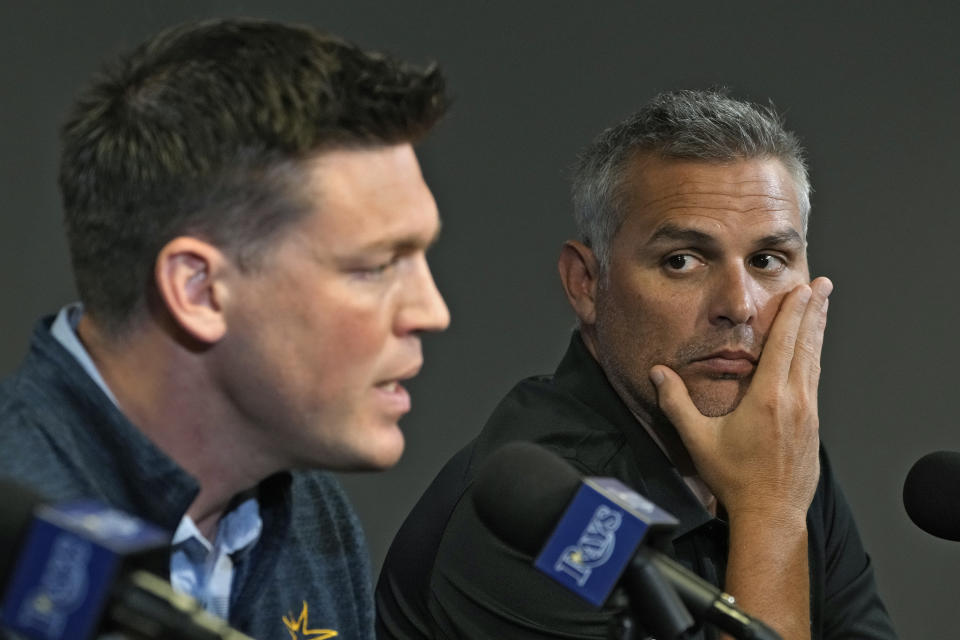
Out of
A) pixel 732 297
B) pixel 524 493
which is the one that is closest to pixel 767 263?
pixel 732 297

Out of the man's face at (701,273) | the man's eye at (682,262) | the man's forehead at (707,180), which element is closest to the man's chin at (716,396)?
the man's face at (701,273)

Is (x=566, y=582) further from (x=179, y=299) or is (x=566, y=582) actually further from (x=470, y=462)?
(x=470, y=462)

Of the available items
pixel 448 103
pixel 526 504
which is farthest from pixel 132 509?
pixel 448 103

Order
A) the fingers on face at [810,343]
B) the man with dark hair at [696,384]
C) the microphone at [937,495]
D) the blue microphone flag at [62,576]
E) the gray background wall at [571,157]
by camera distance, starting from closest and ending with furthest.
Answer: the blue microphone flag at [62,576] < the microphone at [937,495] < the man with dark hair at [696,384] < the fingers on face at [810,343] < the gray background wall at [571,157]

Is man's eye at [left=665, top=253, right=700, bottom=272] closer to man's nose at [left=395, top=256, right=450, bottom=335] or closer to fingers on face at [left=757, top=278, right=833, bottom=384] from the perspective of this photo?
fingers on face at [left=757, top=278, right=833, bottom=384]

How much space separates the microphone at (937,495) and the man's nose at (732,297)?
0.39m

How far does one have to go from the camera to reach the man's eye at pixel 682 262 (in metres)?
2.05

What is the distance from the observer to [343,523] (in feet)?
5.60

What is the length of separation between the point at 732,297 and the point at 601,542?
1.02m

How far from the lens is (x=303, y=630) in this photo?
1566 millimetres

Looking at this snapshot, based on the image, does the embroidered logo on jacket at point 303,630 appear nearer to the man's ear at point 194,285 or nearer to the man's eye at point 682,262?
the man's ear at point 194,285

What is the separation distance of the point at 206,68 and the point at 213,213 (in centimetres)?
15

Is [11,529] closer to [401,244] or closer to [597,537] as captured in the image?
[597,537]

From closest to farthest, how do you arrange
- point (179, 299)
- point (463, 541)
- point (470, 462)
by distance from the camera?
point (179, 299), point (463, 541), point (470, 462)
